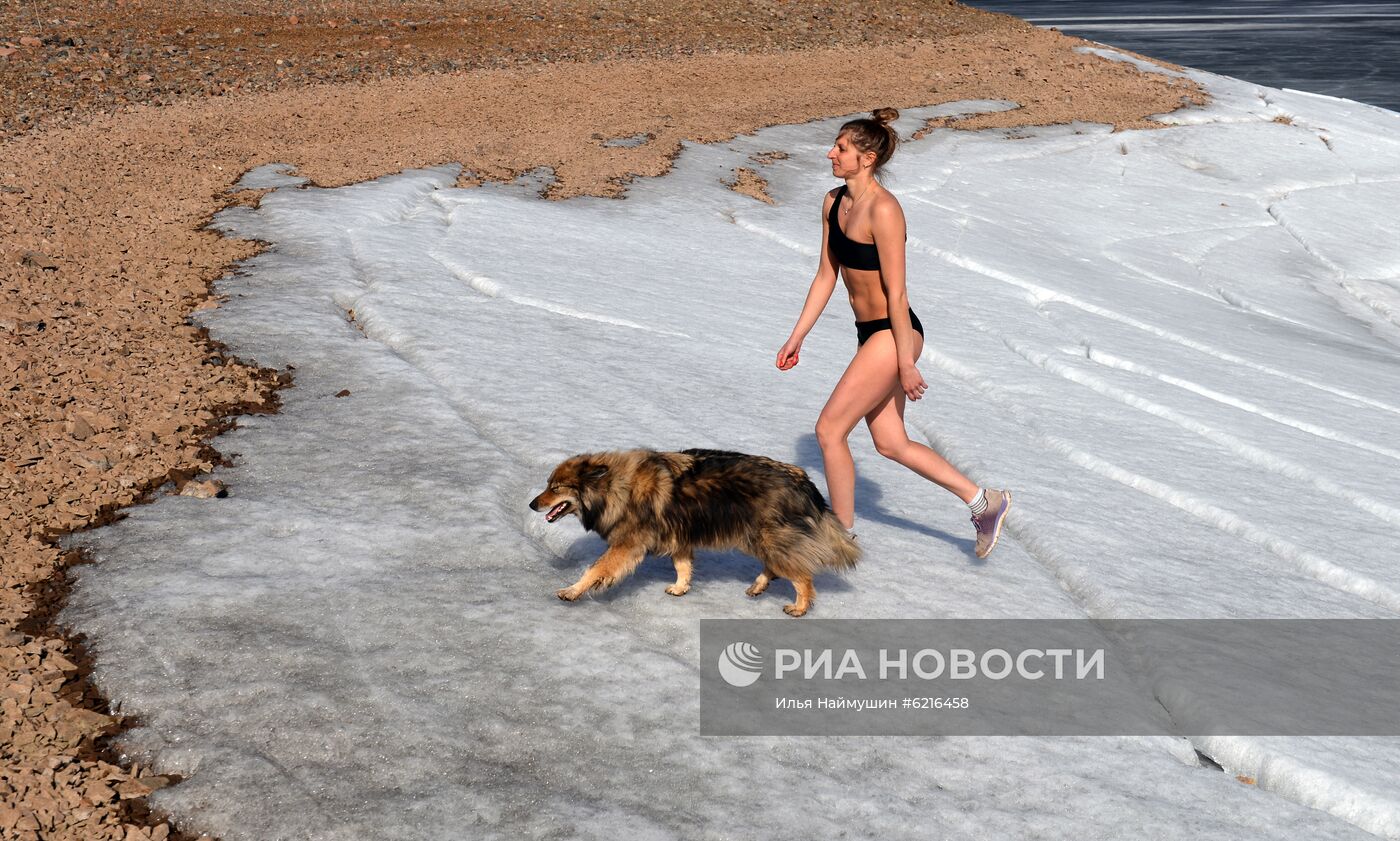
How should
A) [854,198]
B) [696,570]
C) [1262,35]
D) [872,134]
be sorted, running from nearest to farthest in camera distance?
[872,134] → [854,198] → [696,570] → [1262,35]

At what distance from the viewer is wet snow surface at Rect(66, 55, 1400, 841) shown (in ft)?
11.5

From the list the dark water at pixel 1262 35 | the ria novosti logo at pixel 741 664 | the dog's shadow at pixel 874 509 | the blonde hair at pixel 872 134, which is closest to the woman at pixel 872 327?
the blonde hair at pixel 872 134

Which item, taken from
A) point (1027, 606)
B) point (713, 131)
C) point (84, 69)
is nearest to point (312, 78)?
point (84, 69)

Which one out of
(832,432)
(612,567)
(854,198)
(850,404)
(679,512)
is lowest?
(612,567)

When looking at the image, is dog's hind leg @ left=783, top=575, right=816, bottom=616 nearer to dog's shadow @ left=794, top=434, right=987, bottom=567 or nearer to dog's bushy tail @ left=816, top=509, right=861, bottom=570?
dog's bushy tail @ left=816, top=509, right=861, bottom=570

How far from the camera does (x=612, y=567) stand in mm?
4293

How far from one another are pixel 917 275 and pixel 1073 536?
18.6ft

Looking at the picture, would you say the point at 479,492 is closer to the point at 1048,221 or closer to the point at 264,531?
the point at 264,531

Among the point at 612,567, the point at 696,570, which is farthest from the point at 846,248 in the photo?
the point at 612,567

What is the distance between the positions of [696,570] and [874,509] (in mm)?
1197

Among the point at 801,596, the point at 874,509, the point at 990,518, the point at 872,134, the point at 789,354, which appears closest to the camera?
the point at 801,596

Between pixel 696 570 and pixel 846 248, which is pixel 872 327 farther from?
pixel 696 570

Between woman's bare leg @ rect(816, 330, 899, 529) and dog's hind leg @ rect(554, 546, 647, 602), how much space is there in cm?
92

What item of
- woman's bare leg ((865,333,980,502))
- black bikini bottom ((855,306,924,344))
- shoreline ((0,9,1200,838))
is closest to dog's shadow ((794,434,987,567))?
woman's bare leg ((865,333,980,502))
